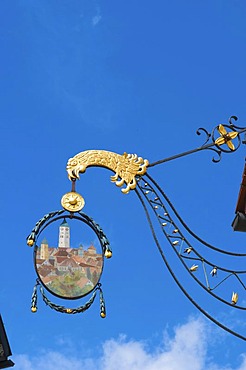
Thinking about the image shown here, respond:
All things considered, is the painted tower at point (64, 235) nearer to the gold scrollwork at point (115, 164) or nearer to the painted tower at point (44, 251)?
the painted tower at point (44, 251)

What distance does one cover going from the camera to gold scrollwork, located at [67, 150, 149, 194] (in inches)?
349

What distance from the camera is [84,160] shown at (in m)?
8.94

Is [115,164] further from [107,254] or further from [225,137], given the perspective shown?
[225,137]

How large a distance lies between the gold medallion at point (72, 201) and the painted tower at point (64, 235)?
0.61 feet

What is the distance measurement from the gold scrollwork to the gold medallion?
0.21m

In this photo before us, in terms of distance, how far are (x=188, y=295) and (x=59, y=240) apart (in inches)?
63.0

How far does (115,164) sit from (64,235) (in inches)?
42.4

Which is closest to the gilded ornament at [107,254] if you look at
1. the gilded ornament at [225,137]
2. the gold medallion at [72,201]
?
the gold medallion at [72,201]

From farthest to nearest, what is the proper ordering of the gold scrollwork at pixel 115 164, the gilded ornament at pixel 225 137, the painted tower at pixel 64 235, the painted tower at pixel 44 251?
1. the gilded ornament at pixel 225 137
2. the gold scrollwork at pixel 115 164
3. the painted tower at pixel 64 235
4. the painted tower at pixel 44 251

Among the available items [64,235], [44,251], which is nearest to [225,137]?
[64,235]

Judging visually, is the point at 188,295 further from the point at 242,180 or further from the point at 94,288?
the point at 242,180

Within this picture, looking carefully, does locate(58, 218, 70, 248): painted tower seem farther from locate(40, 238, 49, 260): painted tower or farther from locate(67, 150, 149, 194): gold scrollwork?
locate(67, 150, 149, 194): gold scrollwork

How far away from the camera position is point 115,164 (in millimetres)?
9102

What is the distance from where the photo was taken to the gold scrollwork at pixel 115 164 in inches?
349
